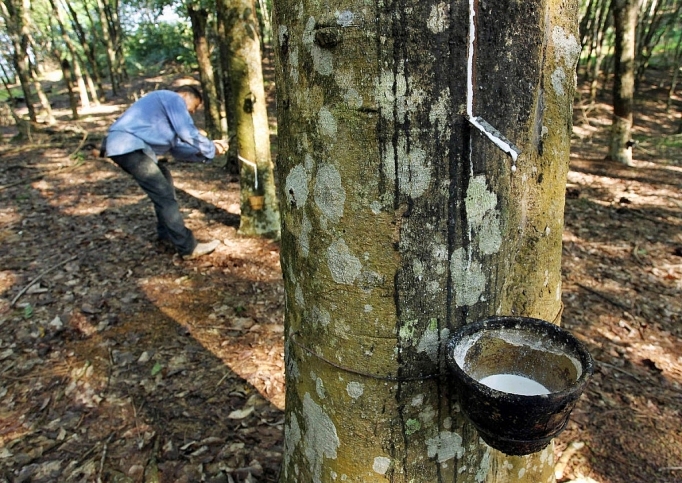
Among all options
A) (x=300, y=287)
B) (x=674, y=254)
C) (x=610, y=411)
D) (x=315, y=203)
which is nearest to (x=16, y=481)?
(x=300, y=287)

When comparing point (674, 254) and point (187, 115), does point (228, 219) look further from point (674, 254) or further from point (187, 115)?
point (674, 254)

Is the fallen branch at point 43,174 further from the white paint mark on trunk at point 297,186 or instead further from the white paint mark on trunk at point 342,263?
the white paint mark on trunk at point 342,263

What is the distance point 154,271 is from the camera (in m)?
5.05

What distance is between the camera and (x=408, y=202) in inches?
43.7

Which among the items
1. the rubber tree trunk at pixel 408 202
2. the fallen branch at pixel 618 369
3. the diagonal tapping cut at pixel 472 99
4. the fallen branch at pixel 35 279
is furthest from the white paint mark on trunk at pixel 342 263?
the fallen branch at pixel 35 279

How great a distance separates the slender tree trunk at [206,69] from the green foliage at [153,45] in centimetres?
1875

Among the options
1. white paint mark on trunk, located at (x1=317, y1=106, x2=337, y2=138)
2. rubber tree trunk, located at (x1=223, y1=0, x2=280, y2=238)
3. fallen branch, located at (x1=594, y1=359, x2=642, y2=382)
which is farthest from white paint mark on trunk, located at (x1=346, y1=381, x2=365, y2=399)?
rubber tree trunk, located at (x1=223, y1=0, x2=280, y2=238)

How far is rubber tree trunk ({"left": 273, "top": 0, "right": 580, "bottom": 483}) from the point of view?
1.04 m

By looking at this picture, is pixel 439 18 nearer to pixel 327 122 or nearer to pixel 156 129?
pixel 327 122

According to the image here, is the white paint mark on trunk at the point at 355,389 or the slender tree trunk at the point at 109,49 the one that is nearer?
the white paint mark on trunk at the point at 355,389

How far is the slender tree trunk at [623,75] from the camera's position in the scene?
800 cm

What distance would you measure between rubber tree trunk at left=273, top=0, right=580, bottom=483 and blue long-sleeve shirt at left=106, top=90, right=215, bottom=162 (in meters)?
4.10

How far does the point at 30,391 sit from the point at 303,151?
3344mm

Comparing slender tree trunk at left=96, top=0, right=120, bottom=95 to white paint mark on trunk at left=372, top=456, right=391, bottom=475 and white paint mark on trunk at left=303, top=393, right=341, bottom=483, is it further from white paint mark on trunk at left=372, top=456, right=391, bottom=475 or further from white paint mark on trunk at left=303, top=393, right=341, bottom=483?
white paint mark on trunk at left=372, top=456, right=391, bottom=475
